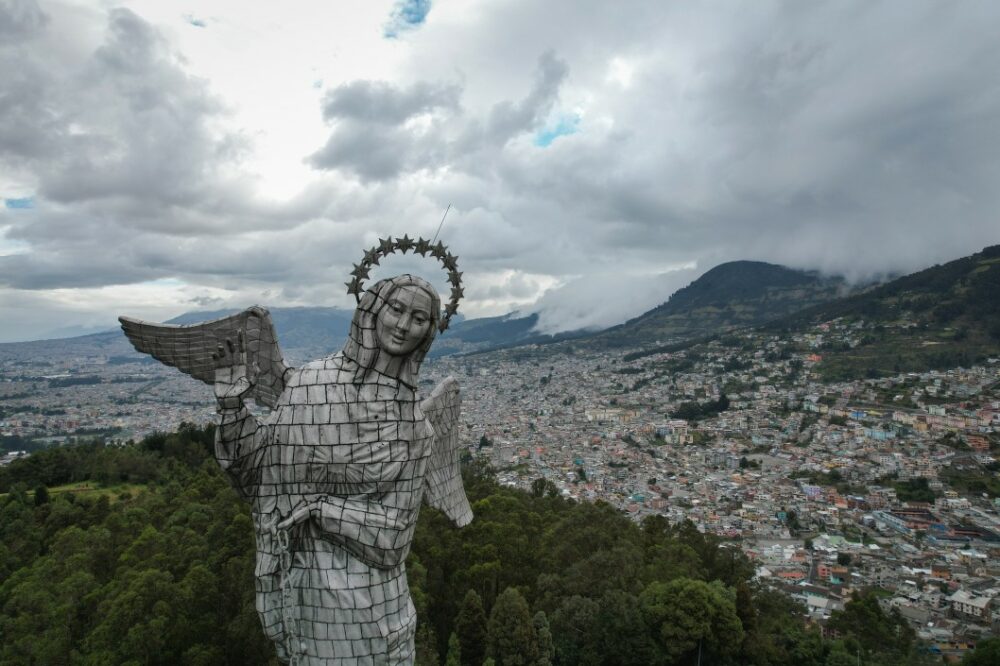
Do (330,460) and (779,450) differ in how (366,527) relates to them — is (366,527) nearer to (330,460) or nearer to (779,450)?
(330,460)

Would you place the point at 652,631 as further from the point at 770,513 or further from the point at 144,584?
the point at 770,513

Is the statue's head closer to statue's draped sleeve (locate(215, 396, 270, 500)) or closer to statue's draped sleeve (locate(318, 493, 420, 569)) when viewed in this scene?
statue's draped sleeve (locate(215, 396, 270, 500))

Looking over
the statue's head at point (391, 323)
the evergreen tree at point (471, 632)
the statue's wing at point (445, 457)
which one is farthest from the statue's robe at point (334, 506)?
the evergreen tree at point (471, 632)

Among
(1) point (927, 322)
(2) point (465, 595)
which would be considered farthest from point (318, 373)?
(1) point (927, 322)

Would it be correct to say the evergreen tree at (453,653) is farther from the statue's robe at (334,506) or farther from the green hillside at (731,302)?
the green hillside at (731,302)

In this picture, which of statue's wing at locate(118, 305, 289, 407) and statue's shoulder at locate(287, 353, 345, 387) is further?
statue's shoulder at locate(287, 353, 345, 387)

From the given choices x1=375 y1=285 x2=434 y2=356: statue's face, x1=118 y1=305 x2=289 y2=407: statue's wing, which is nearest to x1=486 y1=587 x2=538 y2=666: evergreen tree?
x1=375 y1=285 x2=434 y2=356: statue's face
